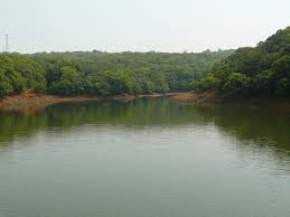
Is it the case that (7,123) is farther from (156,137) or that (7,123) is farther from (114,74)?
(114,74)

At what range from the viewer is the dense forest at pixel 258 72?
212 ft

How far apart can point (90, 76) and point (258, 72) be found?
38.4m

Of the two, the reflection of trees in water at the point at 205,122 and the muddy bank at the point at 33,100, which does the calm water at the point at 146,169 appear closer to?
the reflection of trees in water at the point at 205,122

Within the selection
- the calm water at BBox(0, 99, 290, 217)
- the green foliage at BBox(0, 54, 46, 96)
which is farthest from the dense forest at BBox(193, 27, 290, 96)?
the green foliage at BBox(0, 54, 46, 96)

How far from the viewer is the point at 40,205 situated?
68.2ft

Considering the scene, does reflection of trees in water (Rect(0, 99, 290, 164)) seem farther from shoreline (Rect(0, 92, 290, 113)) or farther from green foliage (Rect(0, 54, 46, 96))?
green foliage (Rect(0, 54, 46, 96))

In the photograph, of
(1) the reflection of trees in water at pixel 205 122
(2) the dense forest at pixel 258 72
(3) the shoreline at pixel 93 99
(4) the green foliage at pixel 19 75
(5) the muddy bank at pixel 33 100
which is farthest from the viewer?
(4) the green foliage at pixel 19 75

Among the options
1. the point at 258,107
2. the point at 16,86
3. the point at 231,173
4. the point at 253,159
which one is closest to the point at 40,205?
the point at 231,173

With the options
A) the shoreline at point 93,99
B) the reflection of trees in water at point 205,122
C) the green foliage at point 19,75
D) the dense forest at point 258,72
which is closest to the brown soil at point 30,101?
the shoreline at point 93,99

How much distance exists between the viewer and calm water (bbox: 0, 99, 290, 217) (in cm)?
2056

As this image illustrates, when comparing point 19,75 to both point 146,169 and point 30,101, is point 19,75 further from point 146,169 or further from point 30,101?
point 146,169

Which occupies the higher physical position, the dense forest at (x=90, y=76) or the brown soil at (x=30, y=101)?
the dense forest at (x=90, y=76)

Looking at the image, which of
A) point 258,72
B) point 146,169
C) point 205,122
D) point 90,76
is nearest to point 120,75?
point 90,76

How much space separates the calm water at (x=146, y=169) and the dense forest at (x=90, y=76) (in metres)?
38.8
